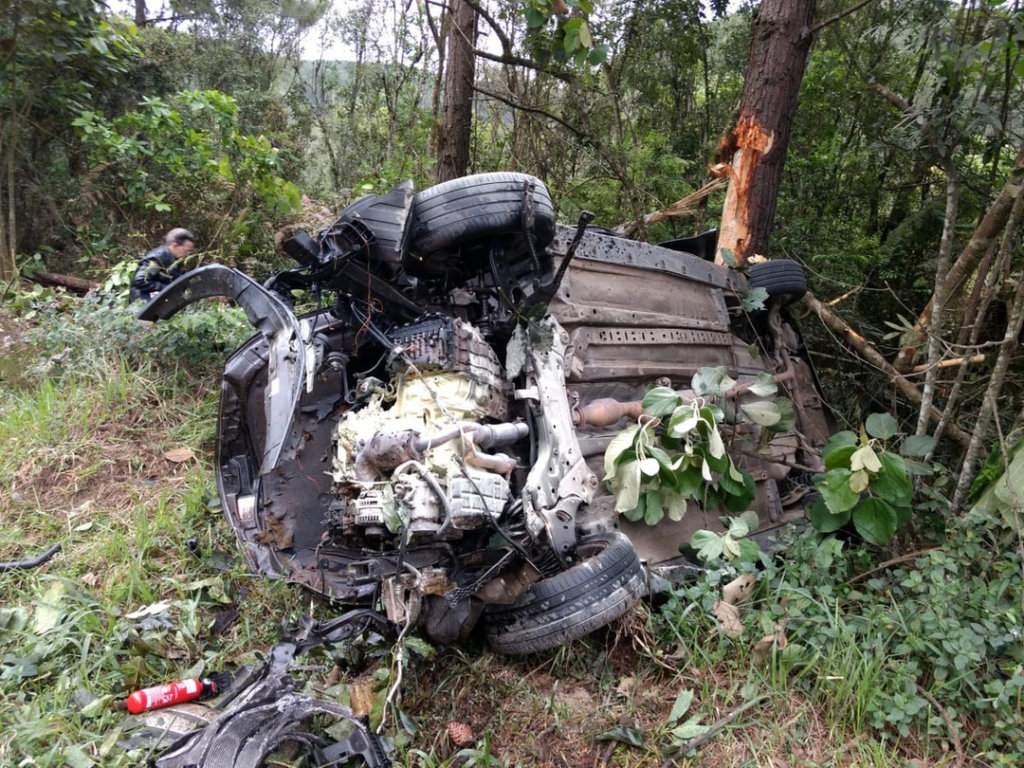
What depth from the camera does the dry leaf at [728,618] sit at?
9.12ft

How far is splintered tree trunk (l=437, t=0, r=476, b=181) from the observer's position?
Answer: 6223mm

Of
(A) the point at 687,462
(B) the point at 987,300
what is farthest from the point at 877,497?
(B) the point at 987,300

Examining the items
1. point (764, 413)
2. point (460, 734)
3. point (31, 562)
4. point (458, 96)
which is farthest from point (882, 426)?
point (458, 96)

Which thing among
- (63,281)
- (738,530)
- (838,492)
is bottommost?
(63,281)

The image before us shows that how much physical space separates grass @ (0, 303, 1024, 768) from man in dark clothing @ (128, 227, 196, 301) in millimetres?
1832

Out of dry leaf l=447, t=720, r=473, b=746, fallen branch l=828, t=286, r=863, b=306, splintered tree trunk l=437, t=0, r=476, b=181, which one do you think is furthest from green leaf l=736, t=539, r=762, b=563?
splintered tree trunk l=437, t=0, r=476, b=181

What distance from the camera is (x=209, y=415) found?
448 cm

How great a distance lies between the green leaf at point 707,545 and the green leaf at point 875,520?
0.67m

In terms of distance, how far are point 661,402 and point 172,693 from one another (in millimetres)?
2238

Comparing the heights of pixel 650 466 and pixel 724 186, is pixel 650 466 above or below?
below

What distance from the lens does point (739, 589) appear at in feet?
9.76

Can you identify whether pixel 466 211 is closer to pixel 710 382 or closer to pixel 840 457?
pixel 710 382

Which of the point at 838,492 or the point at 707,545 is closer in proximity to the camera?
the point at 707,545

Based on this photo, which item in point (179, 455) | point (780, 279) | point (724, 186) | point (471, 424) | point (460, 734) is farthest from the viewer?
point (724, 186)
